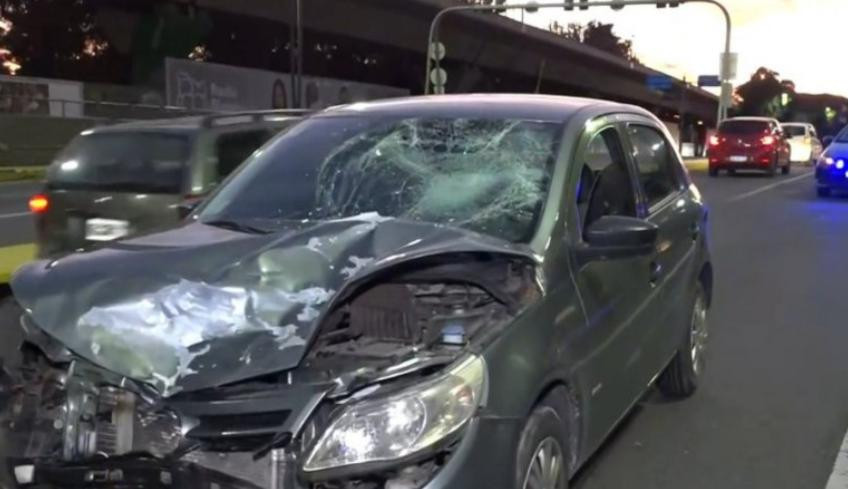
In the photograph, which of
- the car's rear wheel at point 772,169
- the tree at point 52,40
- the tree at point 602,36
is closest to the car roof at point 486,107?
the car's rear wheel at point 772,169

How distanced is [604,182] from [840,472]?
177 cm

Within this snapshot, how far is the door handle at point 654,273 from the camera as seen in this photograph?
4.98 metres

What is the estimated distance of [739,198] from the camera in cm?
2172

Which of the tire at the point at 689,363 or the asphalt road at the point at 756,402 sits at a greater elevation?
the tire at the point at 689,363

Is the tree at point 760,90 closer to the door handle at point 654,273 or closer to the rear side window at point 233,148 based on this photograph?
the rear side window at point 233,148

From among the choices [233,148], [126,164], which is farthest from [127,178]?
[233,148]

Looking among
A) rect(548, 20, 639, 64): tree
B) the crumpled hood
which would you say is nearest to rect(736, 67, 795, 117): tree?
rect(548, 20, 639, 64): tree

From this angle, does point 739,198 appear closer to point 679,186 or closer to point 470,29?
point 679,186

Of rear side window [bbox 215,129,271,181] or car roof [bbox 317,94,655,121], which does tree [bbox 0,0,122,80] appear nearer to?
rear side window [bbox 215,129,271,181]

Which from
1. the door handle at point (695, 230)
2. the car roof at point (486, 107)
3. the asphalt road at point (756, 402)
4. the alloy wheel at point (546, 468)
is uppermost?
the car roof at point (486, 107)

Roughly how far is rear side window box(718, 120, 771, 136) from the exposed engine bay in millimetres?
27625

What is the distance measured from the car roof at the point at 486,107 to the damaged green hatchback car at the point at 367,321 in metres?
0.03

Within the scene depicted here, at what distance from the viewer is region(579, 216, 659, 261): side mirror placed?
417 centimetres

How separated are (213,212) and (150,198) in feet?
10.2
